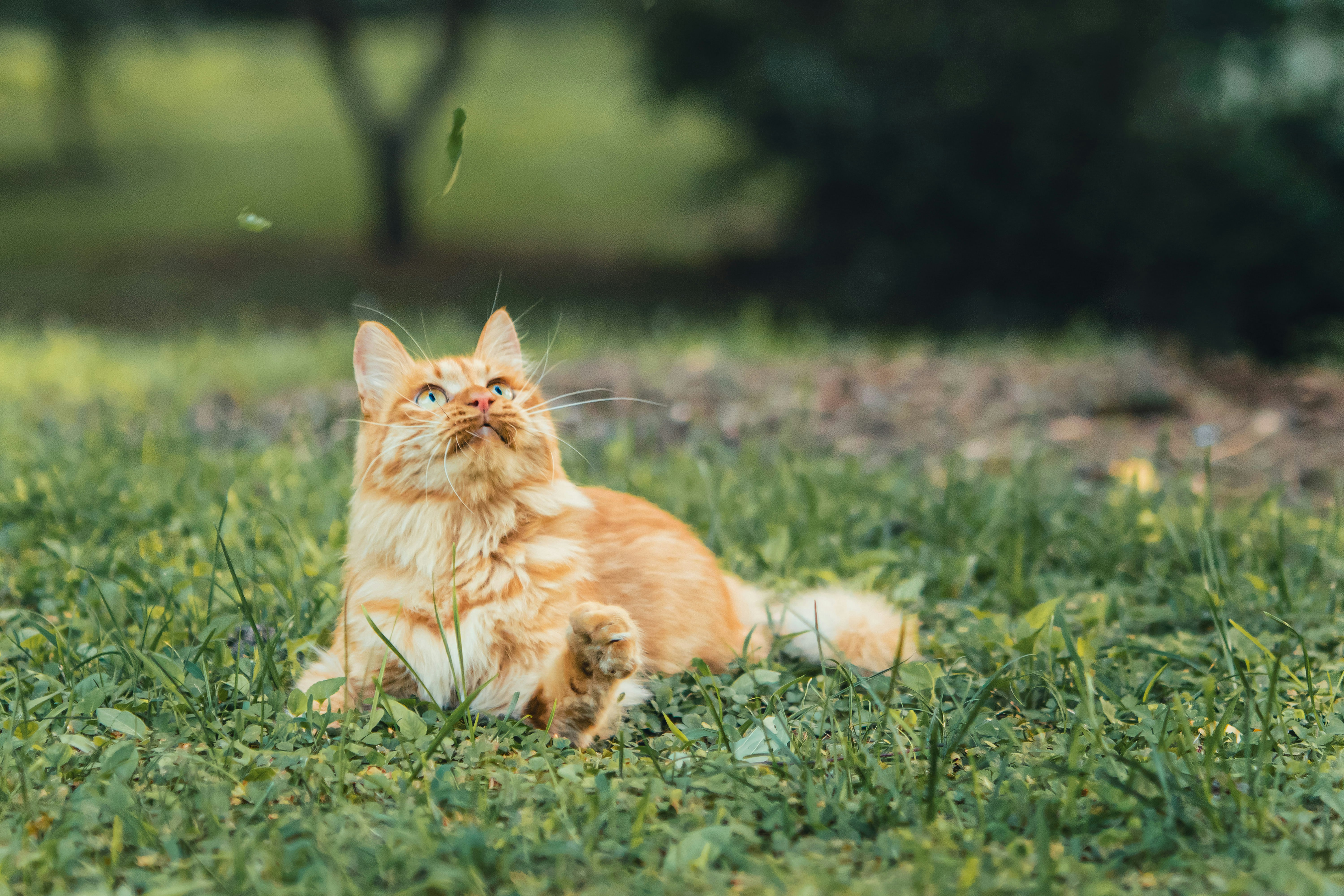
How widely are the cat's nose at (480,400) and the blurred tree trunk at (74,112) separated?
18906 millimetres

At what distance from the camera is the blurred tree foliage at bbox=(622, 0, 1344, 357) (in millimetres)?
8734

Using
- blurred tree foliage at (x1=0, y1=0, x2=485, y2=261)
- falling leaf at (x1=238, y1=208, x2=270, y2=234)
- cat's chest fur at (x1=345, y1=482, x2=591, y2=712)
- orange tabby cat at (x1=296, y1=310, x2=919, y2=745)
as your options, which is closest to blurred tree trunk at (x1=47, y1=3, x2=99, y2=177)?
blurred tree foliage at (x1=0, y1=0, x2=485, y2=261)

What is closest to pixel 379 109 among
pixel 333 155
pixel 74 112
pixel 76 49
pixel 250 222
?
pixel 76 49

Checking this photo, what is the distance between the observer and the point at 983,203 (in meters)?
11.1

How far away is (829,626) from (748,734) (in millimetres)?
569

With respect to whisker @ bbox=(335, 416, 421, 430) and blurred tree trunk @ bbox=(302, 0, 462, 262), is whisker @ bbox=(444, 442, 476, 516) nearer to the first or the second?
whisker @ bbox=(335, 416, 421, 430)

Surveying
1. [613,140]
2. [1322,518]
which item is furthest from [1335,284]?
[613,140]

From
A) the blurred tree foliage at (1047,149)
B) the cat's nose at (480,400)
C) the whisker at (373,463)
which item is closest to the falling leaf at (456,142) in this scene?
the cat's nose at (480,400)

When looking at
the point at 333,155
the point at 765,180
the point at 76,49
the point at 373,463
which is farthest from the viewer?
the point at 333,155

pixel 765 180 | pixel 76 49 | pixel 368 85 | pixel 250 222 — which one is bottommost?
pixel 250 222

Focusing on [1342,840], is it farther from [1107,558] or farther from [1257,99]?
[1257,99]

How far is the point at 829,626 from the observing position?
272 cm

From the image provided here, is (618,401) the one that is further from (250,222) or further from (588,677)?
(588,677)

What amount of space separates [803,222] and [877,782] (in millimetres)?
10934
